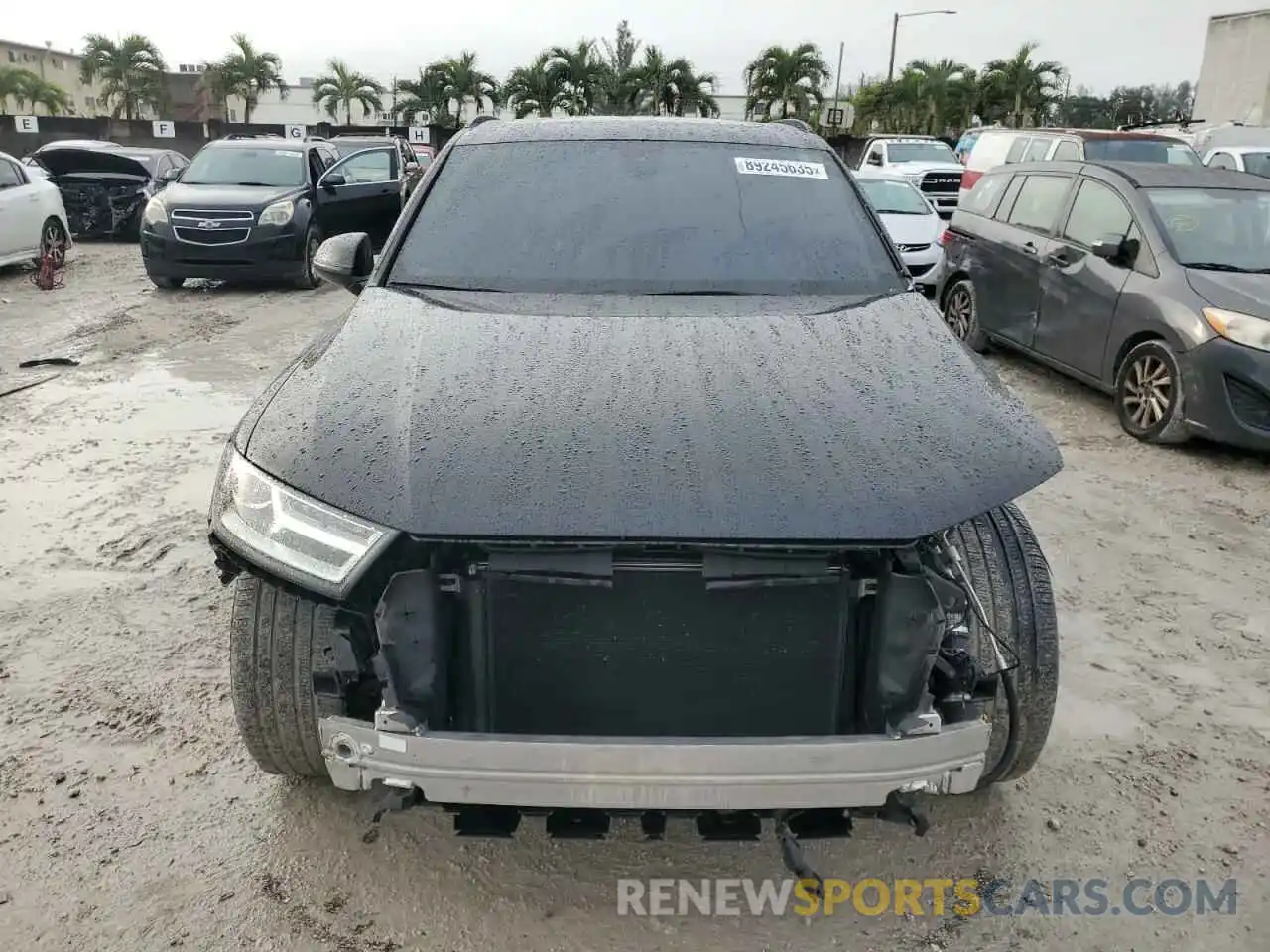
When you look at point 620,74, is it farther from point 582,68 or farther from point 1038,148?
point 1038,148

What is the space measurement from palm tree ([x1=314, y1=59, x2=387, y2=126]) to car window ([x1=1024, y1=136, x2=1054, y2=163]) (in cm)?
2973

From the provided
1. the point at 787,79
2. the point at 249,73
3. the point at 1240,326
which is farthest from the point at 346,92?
the point at 1240,326

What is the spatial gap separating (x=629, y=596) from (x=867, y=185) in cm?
1026

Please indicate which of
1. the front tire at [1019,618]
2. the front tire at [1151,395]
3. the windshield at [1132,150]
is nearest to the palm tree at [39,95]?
the windshield at [1132,150]

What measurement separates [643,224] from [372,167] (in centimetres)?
1045

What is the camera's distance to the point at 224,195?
10008 mm

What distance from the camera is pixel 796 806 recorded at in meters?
1.80

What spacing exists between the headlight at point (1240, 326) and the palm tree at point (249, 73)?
39.2 metres

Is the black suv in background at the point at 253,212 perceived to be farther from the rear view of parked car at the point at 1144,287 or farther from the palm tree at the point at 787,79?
the palm tree at the point at 787,79

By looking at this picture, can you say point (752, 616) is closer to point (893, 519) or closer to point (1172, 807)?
point (893, 519)

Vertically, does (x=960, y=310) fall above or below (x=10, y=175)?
below

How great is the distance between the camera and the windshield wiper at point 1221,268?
5.52m

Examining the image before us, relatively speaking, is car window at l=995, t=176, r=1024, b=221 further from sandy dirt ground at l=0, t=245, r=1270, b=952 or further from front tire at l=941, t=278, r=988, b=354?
sandy dirt ground at l=0, t=245, r=1270, b=952

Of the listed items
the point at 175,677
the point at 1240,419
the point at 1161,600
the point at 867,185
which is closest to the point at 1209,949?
the point at 1161,600
